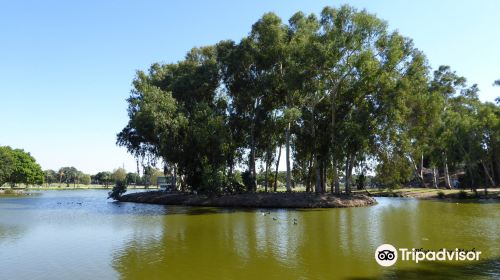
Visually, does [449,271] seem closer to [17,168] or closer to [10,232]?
[10,232]

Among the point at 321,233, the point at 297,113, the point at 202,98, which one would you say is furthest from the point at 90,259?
the point at 202,98

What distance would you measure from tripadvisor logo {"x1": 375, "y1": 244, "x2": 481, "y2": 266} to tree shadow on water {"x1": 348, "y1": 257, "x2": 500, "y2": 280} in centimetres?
94

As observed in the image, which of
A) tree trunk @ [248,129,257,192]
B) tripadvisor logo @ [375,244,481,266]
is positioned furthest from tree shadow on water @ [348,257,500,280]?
tree trunk @ [248,129,257,192]

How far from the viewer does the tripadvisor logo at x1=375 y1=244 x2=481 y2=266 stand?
18406 millimetres

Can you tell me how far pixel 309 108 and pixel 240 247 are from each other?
39597 mm

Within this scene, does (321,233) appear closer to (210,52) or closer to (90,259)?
(90,259)

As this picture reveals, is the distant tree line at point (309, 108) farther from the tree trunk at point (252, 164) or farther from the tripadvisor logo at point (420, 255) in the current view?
the tripadvisor logo at point (420, 255)

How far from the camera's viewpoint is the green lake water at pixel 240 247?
1641cm

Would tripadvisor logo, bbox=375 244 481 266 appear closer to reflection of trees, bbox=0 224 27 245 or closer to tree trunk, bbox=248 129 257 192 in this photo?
reflection of trees, bbox=0 224 27 245

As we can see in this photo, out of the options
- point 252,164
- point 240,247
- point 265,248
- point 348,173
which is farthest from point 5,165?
point 265,248

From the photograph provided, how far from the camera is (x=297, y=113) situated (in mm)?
50344

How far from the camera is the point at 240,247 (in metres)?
22.6

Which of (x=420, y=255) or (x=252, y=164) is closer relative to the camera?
(x=420, y=255)

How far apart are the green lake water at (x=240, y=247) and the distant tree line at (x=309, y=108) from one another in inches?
820
